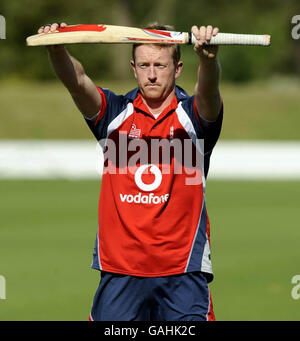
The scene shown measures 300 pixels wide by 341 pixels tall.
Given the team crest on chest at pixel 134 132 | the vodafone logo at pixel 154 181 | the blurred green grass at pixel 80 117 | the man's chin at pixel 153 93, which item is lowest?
the blurred green grass at pixel 80 117

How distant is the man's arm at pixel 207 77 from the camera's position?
4632mm

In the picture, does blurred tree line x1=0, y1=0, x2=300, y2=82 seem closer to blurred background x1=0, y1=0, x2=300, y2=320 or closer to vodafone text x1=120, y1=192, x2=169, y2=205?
blurred background x1=0, y1=0, x2=300, y2=320

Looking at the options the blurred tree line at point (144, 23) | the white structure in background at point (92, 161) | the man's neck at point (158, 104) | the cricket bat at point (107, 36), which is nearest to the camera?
the cricket bat at point (107, 36)

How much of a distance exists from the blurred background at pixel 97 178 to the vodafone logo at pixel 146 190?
1948mm

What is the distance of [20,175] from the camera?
2400cm

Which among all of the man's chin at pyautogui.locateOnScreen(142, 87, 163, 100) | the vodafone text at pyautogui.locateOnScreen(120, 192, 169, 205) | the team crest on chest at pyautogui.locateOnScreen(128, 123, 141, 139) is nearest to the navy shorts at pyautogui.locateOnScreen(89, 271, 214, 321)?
the vodafone text at pyautogui.locateOnScreen(120, 192, 169, 205)

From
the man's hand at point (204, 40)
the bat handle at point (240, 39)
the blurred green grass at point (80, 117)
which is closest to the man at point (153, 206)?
the man's hand at point (204, 40)

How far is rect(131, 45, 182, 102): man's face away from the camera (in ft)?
16.6

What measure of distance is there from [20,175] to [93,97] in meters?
19.2

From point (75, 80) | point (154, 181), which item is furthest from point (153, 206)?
point (75, 80)

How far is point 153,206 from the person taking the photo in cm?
507

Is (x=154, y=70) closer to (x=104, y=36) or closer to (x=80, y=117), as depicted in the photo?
(x=104, y=36)

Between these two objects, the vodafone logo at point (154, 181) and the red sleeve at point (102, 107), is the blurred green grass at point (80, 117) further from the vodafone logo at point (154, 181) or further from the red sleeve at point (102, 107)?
Answer: the vodafone logo at point (154, 181)

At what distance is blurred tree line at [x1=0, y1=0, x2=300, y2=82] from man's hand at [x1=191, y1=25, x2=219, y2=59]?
40296 mm
